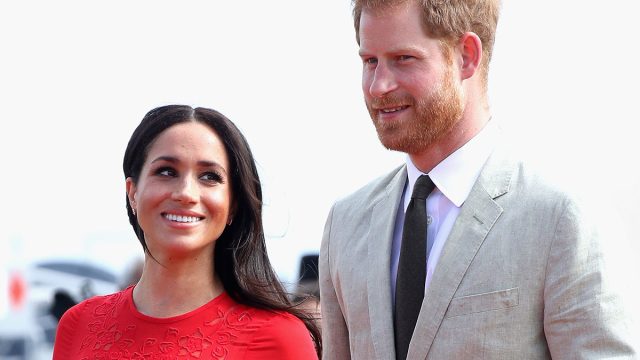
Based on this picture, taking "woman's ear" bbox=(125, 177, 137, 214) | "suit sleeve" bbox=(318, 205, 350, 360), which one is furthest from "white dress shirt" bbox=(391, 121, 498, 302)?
"woman's ear" bbox=(125, 177, 137, 214)

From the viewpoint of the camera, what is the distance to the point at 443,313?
2.83 m

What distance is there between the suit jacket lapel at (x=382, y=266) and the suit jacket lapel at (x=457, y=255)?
0.10 m

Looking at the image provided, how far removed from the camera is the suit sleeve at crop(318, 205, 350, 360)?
3227mm

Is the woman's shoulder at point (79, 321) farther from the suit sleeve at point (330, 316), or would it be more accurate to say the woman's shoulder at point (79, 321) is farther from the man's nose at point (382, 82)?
the man's nose at point (382, 82)

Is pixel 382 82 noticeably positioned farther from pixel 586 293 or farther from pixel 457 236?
pixel 586 293

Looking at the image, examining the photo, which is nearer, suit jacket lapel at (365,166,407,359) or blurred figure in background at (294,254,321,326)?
suit jacket lapel at (365,166,407,359)

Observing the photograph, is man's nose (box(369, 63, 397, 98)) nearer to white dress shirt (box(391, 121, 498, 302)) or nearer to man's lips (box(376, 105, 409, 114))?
man's lips (box(376, 105, 409, 114))

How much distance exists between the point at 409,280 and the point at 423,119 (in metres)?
0.41

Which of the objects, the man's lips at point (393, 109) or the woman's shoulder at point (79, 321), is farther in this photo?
the woman's shoulder at point (79, 321)

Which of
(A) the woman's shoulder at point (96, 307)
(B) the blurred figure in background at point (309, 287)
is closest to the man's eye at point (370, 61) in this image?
(B) the blurred figure in background at point (309, 287)

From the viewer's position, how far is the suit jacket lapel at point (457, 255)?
9.31 ft

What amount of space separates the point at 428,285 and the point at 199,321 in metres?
1.24

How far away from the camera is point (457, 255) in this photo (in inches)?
113

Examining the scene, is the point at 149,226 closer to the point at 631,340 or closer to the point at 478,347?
the point at 478,347
